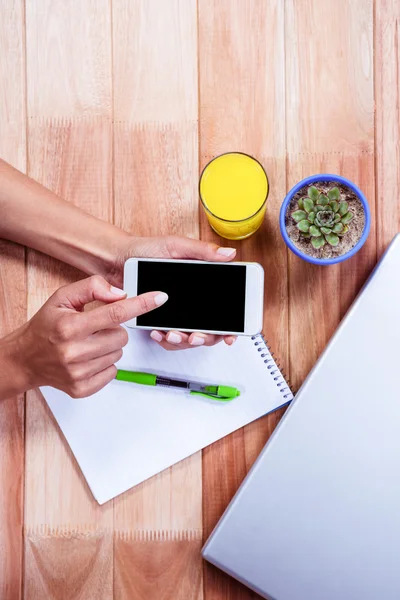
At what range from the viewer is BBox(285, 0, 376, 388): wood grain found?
3.17 feet

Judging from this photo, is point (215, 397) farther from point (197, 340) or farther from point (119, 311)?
point (119, 311)

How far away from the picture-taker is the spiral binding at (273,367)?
943 millimetres

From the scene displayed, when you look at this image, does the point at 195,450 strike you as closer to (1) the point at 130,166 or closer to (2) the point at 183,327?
(2) the point at 183,327

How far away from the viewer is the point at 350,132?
971mm

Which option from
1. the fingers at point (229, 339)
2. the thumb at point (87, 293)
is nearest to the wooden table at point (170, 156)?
the fingers at point (229, 339)

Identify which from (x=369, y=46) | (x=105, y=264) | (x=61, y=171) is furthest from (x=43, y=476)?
(x=369, y=46)

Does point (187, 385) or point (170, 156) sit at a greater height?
point (170, 156)

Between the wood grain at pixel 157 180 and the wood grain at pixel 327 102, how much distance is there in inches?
7.1

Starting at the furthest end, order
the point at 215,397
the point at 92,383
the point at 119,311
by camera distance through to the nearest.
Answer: the point at 215,397 → the point at 92,383 → the point at 119,311

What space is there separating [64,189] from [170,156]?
0.65 ft

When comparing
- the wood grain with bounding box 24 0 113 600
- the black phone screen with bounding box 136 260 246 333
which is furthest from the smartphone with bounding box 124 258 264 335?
the wood grain with bounding box 24 0 113 600

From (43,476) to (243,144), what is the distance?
678 millimetres

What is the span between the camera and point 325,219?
0.84m

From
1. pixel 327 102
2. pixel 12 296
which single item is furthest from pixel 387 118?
pixel 12 296
